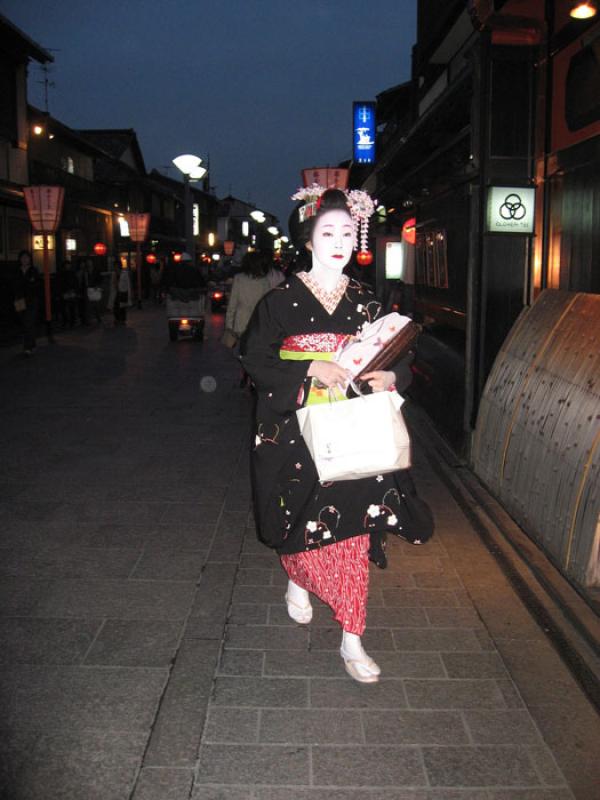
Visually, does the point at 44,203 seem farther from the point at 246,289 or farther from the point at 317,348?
the point at 317,348

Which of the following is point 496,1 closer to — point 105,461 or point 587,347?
point 587,347

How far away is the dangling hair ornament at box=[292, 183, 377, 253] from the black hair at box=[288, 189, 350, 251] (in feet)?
0.09

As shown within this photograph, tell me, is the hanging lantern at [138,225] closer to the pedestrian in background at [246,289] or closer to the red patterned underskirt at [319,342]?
the pedestrian in background at [246,289]

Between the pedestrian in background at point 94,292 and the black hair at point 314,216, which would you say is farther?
the pedestrian in background at point 94,292

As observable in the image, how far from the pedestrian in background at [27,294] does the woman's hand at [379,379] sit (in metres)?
13.2

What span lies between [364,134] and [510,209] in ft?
77.5

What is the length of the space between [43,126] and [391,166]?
57.5ft

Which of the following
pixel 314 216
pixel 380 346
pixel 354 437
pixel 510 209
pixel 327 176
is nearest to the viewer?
pixel 354 437

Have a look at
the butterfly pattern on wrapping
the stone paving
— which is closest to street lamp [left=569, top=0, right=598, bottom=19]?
the stone paving

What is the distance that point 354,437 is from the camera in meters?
3.53

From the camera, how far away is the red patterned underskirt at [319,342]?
12.9 ft

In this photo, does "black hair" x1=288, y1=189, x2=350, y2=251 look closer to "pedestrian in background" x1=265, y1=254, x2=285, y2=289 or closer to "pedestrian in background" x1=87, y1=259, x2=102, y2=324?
"pedestrian in background" x1=265, y1=254, x2=285, y2=289

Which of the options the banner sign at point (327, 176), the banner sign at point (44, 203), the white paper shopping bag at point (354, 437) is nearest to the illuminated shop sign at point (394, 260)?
the banner sign at point (327, 176)

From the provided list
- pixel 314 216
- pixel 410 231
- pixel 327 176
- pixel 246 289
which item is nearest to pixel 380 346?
pixel 314 216
